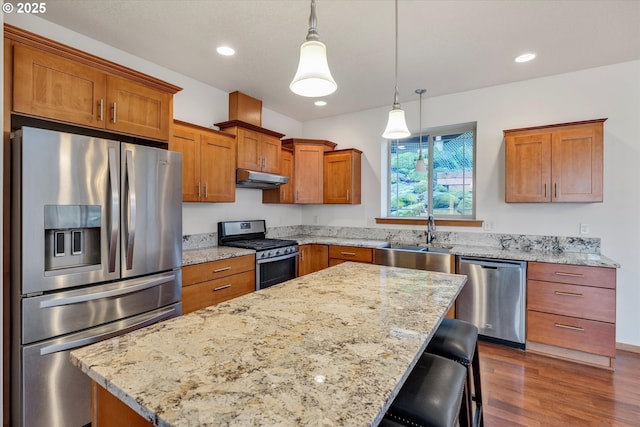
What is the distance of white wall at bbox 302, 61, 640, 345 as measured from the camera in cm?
297

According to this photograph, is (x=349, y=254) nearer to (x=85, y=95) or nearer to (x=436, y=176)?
(x=436, y=176)

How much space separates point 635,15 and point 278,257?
358 cm

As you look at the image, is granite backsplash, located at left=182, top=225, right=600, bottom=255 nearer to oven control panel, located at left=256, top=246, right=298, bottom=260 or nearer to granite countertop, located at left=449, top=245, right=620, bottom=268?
granite countertop, located at left=449, top=245, right=620, bottom=268

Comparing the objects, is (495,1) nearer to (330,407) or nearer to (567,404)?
(330,407)

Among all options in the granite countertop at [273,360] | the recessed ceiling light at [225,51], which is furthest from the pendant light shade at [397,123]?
the recessed ceiling light at [225,51]

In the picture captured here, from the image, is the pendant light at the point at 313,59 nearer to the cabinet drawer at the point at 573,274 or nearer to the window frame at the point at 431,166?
the cabinet drawer at the point at 573,274

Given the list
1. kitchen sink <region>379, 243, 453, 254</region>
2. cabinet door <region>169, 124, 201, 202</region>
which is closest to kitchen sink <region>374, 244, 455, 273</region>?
kitchen sink <region>379, 243, 453, 254</region>

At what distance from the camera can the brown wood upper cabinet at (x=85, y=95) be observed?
1.81 metres

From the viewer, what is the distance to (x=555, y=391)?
7.63ft

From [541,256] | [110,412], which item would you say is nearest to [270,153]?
[541,256]

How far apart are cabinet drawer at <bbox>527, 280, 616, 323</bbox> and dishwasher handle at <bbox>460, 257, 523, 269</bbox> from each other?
0.19 meters

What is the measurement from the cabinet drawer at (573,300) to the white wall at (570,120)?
2.06 ft

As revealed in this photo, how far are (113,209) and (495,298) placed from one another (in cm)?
334

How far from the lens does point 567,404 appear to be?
2168 millimetres
